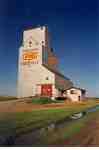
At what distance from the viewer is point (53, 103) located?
3934 millimetres

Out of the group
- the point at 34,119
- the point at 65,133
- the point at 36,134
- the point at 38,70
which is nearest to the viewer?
the point at 36,134

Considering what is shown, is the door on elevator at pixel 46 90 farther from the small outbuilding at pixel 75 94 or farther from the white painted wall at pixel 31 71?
the small outbuilding at pixel 75 94

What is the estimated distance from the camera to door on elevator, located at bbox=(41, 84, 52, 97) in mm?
3855

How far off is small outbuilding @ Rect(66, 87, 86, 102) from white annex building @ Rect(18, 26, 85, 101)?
0.22 feet

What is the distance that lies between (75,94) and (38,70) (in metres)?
0.59

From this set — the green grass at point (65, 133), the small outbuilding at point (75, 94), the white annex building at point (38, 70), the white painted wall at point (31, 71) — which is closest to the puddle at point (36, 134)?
the green grass at point (65, 133)

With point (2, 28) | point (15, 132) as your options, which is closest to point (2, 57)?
point (2, 28)

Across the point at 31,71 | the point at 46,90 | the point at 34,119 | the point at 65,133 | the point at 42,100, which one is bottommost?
the point at 65,133

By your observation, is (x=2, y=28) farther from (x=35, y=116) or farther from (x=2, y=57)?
(x=35, y=116)

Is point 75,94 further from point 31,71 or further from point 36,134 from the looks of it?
point 36,134

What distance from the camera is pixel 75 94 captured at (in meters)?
3.91

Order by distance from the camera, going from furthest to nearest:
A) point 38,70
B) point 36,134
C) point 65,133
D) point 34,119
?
point 38,70, point 34,119, point 65,133, point 36,134

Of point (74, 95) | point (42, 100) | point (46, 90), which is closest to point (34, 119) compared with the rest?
point (42, 100)

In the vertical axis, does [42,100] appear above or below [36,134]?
above
